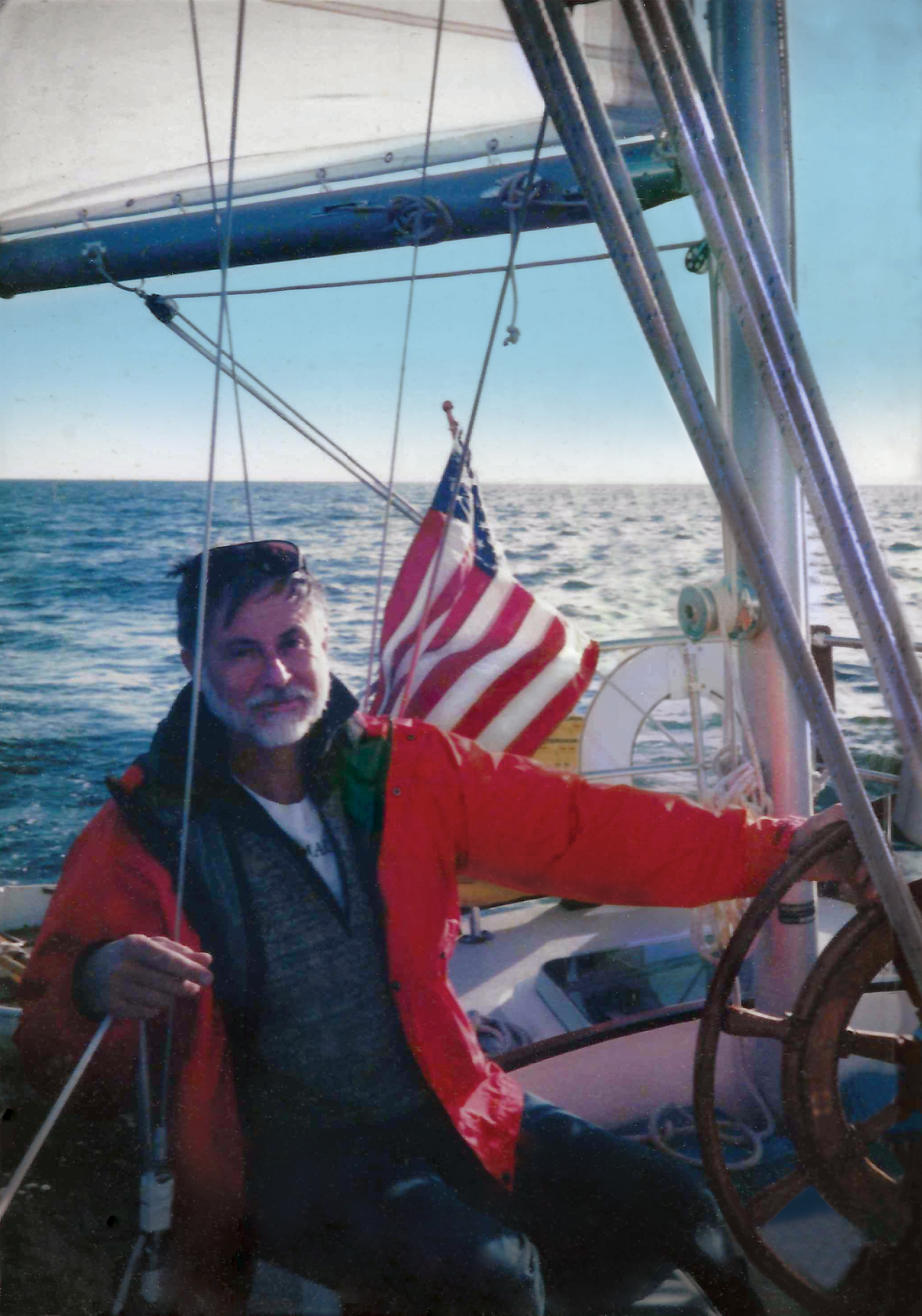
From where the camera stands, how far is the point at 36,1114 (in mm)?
1457

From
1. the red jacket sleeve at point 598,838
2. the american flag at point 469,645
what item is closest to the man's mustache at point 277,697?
the red jacket sleeve at point 598,838

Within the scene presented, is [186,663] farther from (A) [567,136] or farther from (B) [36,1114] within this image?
(A) [567,136]

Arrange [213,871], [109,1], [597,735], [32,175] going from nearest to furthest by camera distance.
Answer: [213,871] → [109,1] → [32,175] → [597,735]

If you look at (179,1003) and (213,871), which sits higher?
(213,871)

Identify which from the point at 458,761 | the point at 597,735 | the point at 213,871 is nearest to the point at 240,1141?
the point at 213,871

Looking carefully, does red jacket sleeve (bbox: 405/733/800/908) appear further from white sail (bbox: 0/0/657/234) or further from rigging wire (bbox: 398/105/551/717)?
white sail (bbox: 0/0/657/234)

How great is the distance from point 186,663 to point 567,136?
98cm

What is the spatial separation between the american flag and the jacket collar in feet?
2.04

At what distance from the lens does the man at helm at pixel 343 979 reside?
1298mm

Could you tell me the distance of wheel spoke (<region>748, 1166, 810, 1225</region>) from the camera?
1223mm

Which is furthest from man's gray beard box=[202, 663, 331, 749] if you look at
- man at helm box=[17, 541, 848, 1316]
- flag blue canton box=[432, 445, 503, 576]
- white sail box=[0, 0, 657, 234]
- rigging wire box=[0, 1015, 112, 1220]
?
white sail box=[0, 0, 657, 234]

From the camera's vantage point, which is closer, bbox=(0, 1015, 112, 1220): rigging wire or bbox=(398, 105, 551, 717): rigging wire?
bbox=(0, 1015, 112, 1220): rigging wire

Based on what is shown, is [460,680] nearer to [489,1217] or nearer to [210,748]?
[210,748]

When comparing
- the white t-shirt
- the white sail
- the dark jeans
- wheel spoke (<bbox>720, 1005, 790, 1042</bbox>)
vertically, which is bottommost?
Result: the dark jeans
